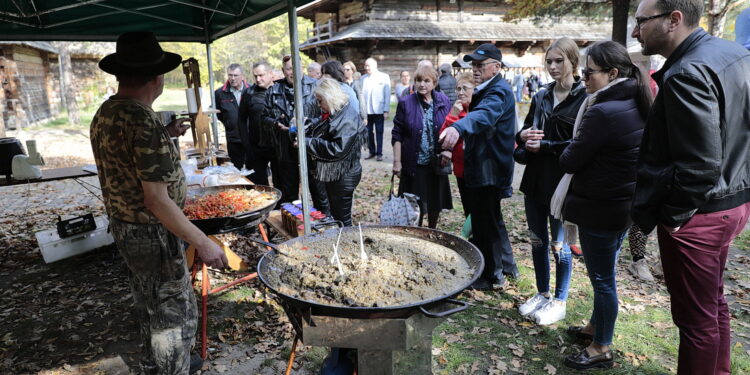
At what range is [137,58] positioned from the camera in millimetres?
2324

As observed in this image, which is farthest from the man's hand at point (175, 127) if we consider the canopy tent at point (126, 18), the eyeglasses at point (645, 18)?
the eyeglasses at point (645, 18)

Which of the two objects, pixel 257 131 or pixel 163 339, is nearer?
pixel 163 339

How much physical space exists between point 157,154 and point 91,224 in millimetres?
4047

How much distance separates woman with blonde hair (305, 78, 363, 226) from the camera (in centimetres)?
430

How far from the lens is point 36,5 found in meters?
5.02

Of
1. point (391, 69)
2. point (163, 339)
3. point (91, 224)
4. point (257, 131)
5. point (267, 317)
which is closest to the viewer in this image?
point (163, 339)

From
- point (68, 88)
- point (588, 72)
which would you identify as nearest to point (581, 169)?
point (588, 72)

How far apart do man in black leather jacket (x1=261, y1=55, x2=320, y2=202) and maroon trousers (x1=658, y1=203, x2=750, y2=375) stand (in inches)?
167

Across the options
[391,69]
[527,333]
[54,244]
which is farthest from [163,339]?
[391,69]

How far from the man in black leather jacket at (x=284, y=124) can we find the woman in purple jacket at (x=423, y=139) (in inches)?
50.3

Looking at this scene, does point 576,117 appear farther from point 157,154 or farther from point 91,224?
point 91,224

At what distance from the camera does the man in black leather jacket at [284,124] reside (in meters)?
5.70

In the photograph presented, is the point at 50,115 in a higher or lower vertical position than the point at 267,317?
higher

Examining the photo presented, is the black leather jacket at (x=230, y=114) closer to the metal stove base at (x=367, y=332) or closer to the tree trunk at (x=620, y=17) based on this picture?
the metal stove base at (x=367, y=332)
